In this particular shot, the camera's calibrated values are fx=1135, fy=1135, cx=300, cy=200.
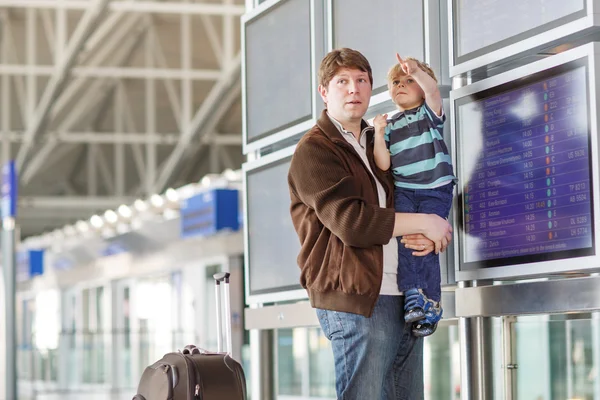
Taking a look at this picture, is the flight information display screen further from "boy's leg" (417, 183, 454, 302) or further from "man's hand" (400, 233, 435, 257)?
"man's hand" (400, 233, 435, 257)

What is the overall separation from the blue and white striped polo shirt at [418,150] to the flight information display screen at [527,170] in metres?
0.32

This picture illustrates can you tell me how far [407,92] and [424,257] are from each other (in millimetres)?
572

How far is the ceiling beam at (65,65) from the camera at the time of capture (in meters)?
22.5

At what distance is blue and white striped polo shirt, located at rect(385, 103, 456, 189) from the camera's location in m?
3.62

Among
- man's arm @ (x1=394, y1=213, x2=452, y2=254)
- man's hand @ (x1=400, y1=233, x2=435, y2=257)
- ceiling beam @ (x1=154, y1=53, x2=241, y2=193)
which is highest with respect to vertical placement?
ceiling beam @ (x1=154, y1=53, x2=241, y2=193)

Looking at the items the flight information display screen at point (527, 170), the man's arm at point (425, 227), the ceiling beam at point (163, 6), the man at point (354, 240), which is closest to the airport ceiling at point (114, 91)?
the ceiling beam at point (163, 6)

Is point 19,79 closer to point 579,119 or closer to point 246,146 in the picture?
point 246,146

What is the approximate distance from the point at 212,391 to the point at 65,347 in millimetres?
21876

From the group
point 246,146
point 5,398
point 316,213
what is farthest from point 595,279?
point 5,398

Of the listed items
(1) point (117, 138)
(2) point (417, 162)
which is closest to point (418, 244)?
(2) point (417, 162)

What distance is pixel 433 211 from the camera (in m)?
3.63

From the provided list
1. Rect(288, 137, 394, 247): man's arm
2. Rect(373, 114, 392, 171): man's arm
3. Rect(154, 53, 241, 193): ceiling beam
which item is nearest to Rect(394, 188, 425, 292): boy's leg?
Rect(288, 137, 394, 247): man's arm

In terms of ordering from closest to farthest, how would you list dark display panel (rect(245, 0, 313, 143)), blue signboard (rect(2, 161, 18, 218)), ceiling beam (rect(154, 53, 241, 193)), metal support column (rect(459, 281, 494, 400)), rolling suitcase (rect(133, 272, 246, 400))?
rolling suitcase (rect(133, 272, 246, 400)), metal support column (rect(459, 281, 494, 400)), dark display panel (rect(245, 0, 313, 143)), blue signboard (rect(2, 161, 18, 218)), ceiling beam (rect(154, 53, 241, 193))

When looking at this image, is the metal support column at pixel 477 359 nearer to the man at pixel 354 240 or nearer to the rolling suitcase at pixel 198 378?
the man at pixel 354 240
